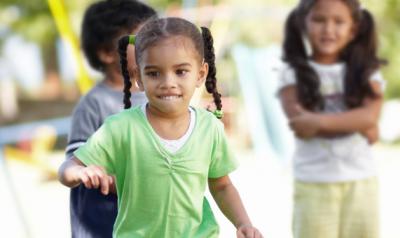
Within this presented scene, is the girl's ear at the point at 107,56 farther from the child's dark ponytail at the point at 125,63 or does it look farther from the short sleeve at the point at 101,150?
the short sleeve at the point at 101,150

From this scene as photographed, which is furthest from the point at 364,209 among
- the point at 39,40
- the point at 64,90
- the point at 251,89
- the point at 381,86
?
the point at 64,90

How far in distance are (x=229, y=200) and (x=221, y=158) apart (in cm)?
16

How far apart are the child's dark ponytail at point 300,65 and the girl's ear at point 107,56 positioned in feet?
2.90

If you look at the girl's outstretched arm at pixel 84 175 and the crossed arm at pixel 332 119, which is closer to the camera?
the girl's outstretched arm at pixel 84 175

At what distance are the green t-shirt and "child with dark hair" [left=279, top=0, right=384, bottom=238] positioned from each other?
1238 millimetres

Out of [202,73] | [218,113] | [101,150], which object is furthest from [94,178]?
[218,113]

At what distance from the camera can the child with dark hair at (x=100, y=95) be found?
3.68 m

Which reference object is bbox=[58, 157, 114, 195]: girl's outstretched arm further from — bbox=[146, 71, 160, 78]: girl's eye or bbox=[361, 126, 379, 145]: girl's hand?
bbox=[361, 126, 379, 145]: girl's hand

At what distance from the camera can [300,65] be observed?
14.2 feet

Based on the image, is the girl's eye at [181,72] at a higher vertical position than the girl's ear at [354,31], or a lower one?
higher

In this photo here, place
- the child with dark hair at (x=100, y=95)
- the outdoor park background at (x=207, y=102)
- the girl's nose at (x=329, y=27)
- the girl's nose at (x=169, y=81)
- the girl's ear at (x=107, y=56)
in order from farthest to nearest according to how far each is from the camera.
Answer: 1. the outdoor park background at (x=207, y=102)
2. the girl's nose at (x=329, y=27)
3. the girl's ear at (x=107, y=56)
4. the child with dark hair at (x=100, y=95)
5. the girl's nose at (x=169, y=81)

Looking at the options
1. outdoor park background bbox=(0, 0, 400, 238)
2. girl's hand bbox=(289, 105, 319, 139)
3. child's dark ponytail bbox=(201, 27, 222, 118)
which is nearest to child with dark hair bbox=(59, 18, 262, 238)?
child's dark ponytail bbox=(201, 27, 222, 118)

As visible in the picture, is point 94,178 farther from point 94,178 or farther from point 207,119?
point 207,119

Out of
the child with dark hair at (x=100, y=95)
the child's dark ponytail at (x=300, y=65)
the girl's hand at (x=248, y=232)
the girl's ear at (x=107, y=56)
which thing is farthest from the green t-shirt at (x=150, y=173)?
the child's dark ponytail at (x=300, y=65)
